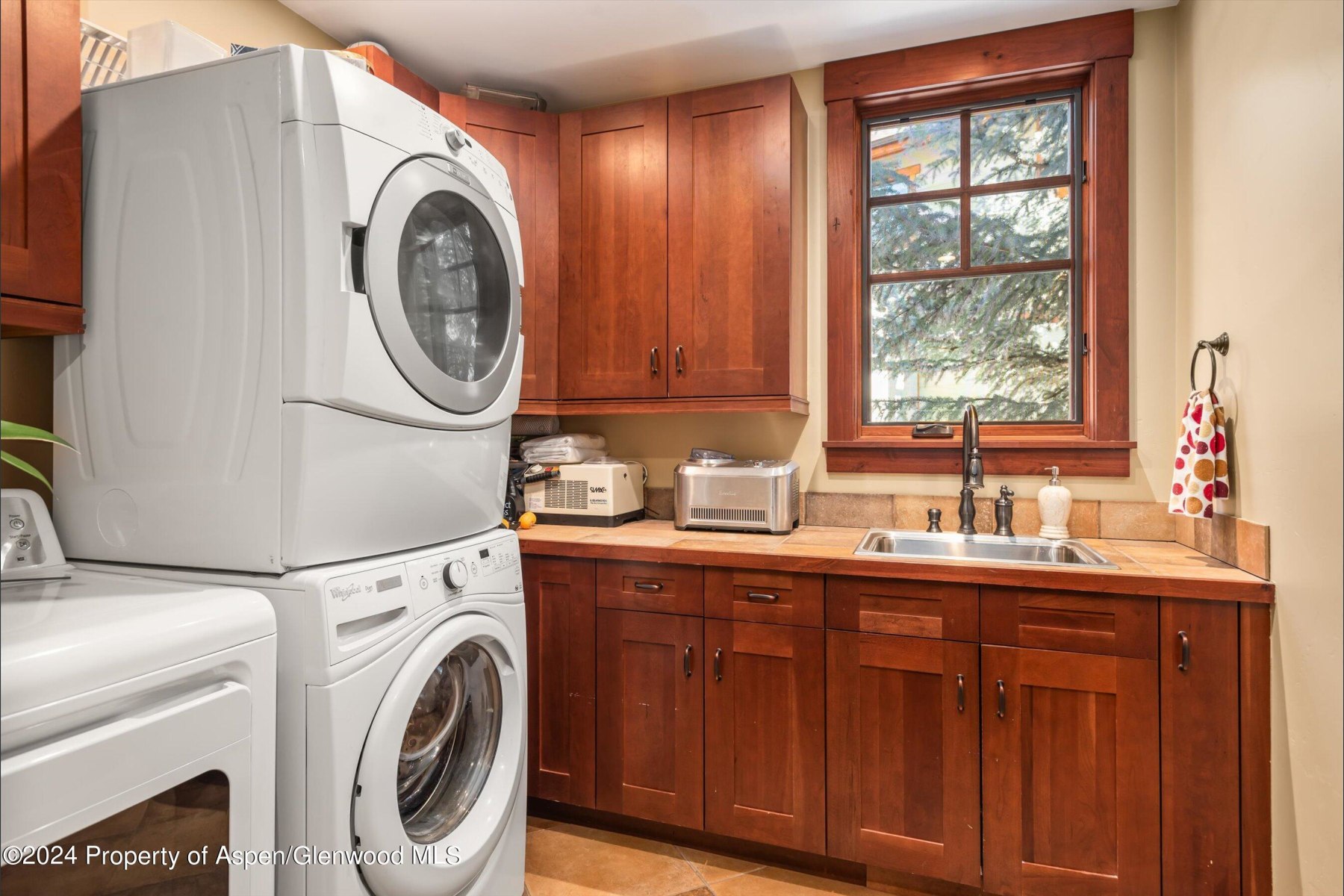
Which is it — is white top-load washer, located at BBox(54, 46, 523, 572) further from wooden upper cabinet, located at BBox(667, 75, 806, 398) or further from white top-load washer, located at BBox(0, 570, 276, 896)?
wooden upper cabinet, located at BBox(667, 75, 806, 398)

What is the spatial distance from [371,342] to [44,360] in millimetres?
931

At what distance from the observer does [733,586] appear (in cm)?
196

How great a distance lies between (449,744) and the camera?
1.55m

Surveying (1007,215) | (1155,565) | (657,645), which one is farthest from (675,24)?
(1155,565)

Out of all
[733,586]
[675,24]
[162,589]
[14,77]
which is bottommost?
[733,586]

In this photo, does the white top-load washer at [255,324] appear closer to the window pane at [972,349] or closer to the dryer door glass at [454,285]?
the dryer door glass at [454,285]

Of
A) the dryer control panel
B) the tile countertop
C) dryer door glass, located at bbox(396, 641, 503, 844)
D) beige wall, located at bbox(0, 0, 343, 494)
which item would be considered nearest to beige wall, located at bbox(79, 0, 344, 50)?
beige wall, located at bbox(0, 0, 343, 494)

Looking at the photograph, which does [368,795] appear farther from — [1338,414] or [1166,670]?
[1338,414]

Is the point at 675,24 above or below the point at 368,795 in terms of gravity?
above

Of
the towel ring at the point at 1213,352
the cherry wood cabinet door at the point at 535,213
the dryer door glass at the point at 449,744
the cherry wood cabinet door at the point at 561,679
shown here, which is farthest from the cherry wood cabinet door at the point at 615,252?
the towel ring at the point at 1213,352

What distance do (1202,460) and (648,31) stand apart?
2.06 metres

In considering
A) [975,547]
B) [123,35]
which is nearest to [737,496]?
[975,547]

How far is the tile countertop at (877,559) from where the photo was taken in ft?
5.20

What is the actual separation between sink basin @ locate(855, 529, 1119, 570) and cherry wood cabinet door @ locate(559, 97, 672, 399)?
89 cm
